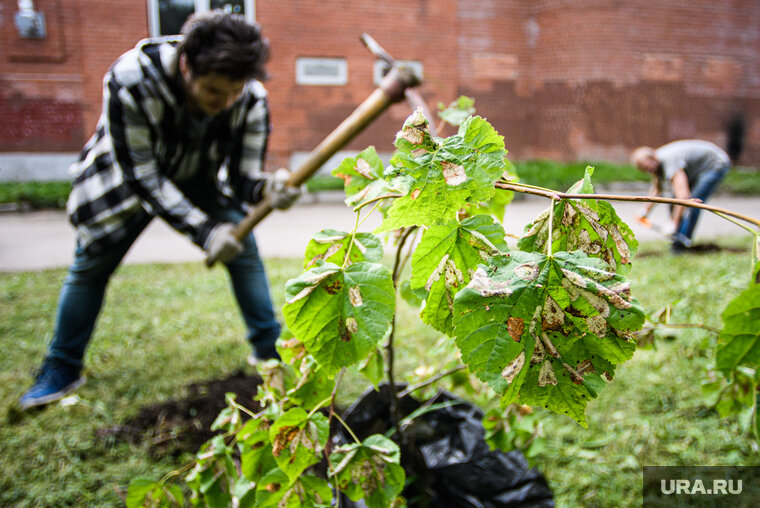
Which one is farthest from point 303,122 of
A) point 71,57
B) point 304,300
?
point 304,300

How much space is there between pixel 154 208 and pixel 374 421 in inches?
51.7

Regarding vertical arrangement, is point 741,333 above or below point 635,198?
below

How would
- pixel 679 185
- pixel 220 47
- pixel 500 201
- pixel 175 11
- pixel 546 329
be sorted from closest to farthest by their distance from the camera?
pixel 546 329
pixel 500 201
pixel 220 47
pixel 679 185
pixel 175 11

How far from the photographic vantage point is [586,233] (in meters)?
0.69

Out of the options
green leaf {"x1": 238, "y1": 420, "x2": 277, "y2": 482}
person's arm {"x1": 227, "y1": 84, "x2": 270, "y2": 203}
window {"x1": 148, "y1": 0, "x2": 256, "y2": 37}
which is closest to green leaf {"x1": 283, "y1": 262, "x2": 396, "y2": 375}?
green leaf {"x1": 238, "y1": 420, "x2": 277, "y2": 482}

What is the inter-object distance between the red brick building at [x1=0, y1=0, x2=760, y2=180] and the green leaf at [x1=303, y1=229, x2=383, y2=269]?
26.8 ft

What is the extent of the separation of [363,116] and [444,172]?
1.34 metres

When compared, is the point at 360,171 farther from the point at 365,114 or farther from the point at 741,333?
the point at 365,114

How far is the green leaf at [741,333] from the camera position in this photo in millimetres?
647

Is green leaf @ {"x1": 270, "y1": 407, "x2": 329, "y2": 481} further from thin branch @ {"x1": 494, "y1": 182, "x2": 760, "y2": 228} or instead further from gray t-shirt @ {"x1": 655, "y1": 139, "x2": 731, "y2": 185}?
gray t-shirt @ {"x1": 655, "y1": 139, "x2": 731, "y2": 185}

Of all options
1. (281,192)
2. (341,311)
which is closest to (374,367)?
(341,311)

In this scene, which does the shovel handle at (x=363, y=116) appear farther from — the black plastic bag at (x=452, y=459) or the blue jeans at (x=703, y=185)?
the blue jeans at (x=703, y=185)

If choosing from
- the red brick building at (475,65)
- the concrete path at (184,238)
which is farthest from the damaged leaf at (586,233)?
the red brick building at (475,65)

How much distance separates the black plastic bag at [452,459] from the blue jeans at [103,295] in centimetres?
104
